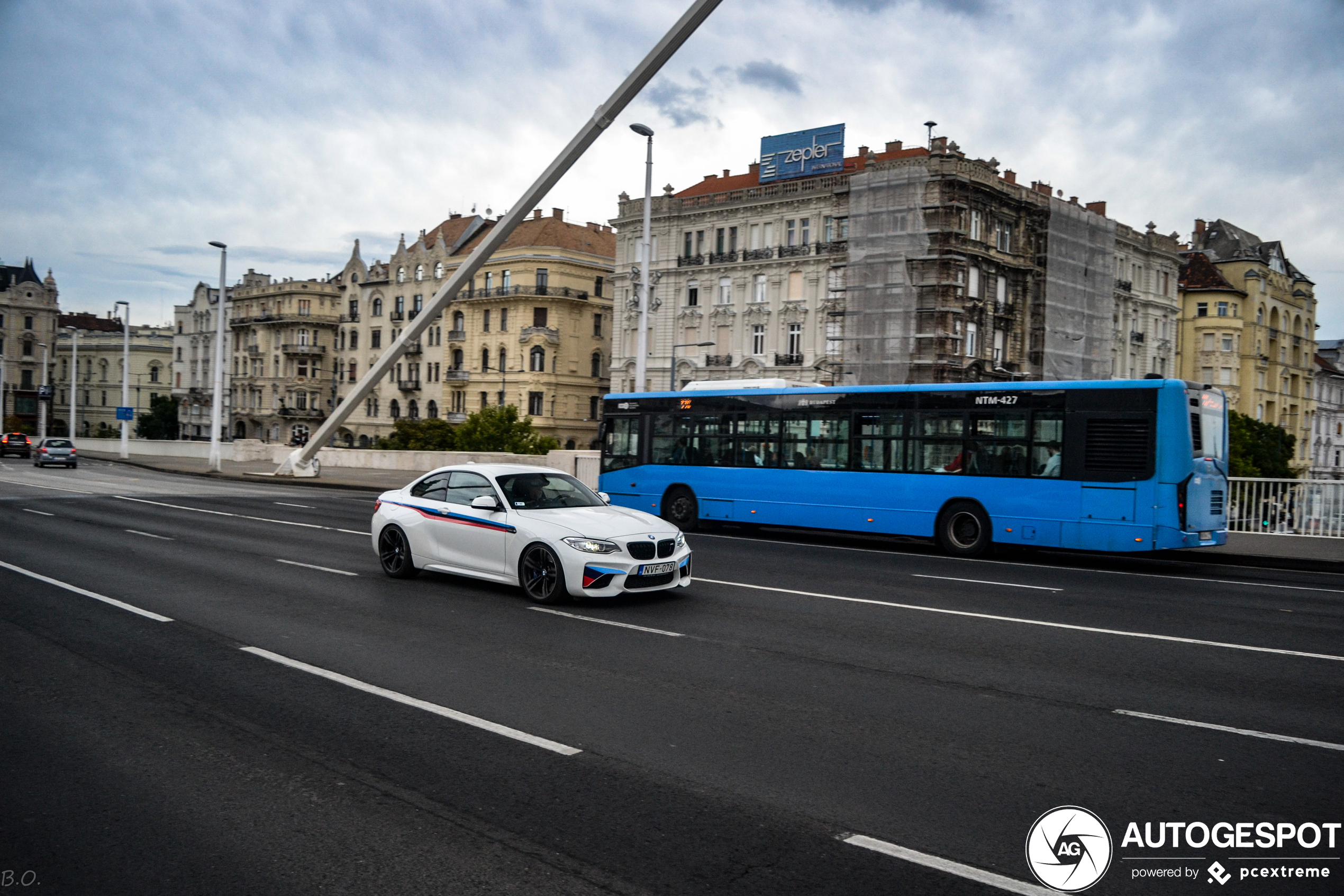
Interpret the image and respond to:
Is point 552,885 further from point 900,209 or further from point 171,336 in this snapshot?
point 171,336

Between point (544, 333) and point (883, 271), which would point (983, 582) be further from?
point (544, 333)

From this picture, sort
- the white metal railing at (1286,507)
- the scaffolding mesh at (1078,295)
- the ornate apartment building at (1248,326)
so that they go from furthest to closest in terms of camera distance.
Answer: the ornate apartment building at (1248,326) → the scaffolding mesh at (1078,295) → the white metal railing at (1286,507)

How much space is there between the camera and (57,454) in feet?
166

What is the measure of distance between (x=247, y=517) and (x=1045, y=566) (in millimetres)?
16382

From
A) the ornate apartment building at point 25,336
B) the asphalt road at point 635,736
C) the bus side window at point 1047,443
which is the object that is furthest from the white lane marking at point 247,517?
the ornate apartment building at point 25,336

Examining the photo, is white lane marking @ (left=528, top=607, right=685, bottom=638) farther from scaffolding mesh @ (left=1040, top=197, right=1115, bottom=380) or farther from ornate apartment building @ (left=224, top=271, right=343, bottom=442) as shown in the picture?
ornate apartment building @ (left=224, top=271, right=343, bottom=442)

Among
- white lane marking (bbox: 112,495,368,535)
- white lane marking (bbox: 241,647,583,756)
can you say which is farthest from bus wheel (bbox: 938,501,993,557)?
white lane marking (bbox: 241,647,583,756)

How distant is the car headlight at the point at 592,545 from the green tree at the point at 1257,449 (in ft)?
214

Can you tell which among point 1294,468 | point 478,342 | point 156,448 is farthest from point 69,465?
point 1294,468

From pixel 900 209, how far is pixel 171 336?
11254cm

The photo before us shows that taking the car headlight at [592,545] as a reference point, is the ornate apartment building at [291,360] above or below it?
above

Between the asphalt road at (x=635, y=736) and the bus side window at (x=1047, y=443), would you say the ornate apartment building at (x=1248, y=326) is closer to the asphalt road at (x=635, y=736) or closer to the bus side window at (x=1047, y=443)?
the bus side window at (x=1047, y=443)

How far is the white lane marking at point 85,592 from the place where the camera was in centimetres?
1037

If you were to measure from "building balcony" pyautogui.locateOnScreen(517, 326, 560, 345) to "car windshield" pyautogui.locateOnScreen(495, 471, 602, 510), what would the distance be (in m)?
66.9
